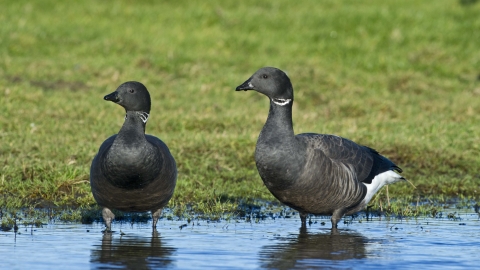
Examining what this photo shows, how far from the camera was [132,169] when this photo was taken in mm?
7543

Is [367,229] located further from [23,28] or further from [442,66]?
[23,28]

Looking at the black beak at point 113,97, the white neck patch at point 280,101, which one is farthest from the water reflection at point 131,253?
the white neck patch at point 280,101

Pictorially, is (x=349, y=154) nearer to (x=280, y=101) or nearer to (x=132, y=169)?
(x=280, y=101)

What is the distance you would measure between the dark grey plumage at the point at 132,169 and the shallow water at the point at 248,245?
12.8 inches

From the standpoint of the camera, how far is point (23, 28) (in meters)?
18.5

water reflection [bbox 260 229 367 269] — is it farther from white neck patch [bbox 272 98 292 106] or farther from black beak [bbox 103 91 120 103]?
black beak [bbox 103 91 120 103]

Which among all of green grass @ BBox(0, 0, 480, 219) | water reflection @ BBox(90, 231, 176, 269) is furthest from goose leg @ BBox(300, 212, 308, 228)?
water reflection @ BBox(90, 231, 176, 269)

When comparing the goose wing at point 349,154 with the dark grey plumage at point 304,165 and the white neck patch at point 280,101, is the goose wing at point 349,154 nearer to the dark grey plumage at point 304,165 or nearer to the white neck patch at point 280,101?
the dark grey plumage at point 304,165

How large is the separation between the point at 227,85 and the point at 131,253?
9.00 m

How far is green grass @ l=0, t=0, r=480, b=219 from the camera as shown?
10.6 metres

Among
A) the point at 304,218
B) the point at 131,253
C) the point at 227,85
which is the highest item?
the point at 227,85

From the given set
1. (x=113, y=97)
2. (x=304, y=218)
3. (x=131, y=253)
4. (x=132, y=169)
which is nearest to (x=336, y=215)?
(x=304, y=218)

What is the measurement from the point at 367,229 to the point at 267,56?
1016 cm

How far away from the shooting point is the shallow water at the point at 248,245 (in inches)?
262
